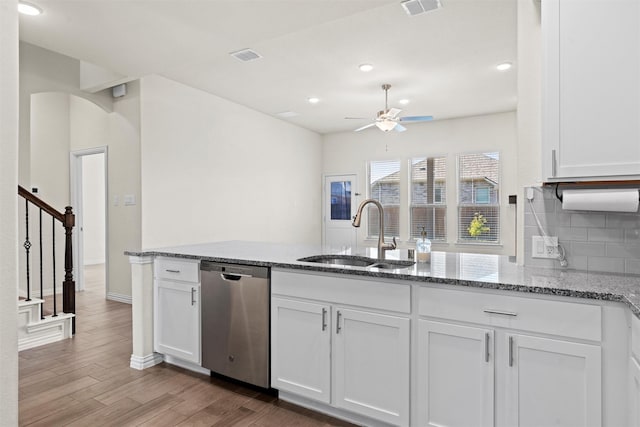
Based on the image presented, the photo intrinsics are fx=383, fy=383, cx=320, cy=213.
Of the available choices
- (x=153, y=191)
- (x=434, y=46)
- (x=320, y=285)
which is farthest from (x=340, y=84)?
(x=320, y=285)

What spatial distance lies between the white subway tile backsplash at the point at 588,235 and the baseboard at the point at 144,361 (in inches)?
108

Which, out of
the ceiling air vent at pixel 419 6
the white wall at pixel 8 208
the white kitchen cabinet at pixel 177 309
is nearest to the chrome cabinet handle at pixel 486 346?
the white wall at pixel 8 208

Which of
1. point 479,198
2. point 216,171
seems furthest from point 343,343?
point 479,198

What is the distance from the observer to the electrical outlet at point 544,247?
206 cm

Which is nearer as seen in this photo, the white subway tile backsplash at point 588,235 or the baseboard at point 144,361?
the white subway tile backsplash at point 588,235

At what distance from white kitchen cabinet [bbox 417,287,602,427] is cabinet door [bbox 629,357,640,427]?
0.10 m

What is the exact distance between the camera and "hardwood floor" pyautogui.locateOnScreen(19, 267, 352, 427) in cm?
223

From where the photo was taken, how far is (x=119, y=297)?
5062 mm

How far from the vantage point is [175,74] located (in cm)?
484

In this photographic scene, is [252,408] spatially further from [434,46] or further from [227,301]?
[434,46]

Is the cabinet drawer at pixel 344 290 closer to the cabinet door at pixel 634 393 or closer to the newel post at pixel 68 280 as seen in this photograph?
the cabinet door at pixel 634 393

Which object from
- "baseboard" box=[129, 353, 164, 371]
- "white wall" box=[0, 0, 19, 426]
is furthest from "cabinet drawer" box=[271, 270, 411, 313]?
"white wall" box=[0, 0, 19, 426]

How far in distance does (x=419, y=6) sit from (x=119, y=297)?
485 centimetres

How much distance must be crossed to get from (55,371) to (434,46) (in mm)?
4495
